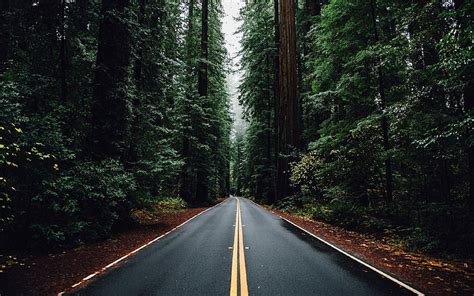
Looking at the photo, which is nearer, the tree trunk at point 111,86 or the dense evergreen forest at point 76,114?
the dense evergreen forest at point 76,114

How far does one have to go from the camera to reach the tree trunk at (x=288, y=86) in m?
19.5

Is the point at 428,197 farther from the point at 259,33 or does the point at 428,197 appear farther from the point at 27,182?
the point at 259,33

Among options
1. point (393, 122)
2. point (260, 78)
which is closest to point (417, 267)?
point (393, 122)

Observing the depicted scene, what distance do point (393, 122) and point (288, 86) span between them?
1191 centimetres

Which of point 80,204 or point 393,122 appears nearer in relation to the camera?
point 80,204

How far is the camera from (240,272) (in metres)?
5.36

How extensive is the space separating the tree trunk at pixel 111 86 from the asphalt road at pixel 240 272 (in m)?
4.05

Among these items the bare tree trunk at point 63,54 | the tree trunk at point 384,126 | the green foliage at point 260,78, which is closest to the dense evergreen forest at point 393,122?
the tree trunk at point 384,126

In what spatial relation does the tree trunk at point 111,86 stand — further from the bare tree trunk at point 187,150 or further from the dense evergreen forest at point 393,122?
the bare tree trunk at point 187,150

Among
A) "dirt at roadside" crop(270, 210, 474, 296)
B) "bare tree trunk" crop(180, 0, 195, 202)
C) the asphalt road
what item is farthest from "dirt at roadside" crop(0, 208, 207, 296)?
"bare tree trunk" crop(180, 0, 195, 202)

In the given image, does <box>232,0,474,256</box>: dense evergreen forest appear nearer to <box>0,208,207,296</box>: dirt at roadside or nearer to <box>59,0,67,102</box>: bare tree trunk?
<box>0,208,207,296</box>: dirt at roadside

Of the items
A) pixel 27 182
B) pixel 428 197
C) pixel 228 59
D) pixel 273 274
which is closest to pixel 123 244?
pixel 27 182

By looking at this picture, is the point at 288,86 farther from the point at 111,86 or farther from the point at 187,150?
the point at 111,86

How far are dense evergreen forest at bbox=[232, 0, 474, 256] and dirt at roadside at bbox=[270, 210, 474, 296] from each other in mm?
657
